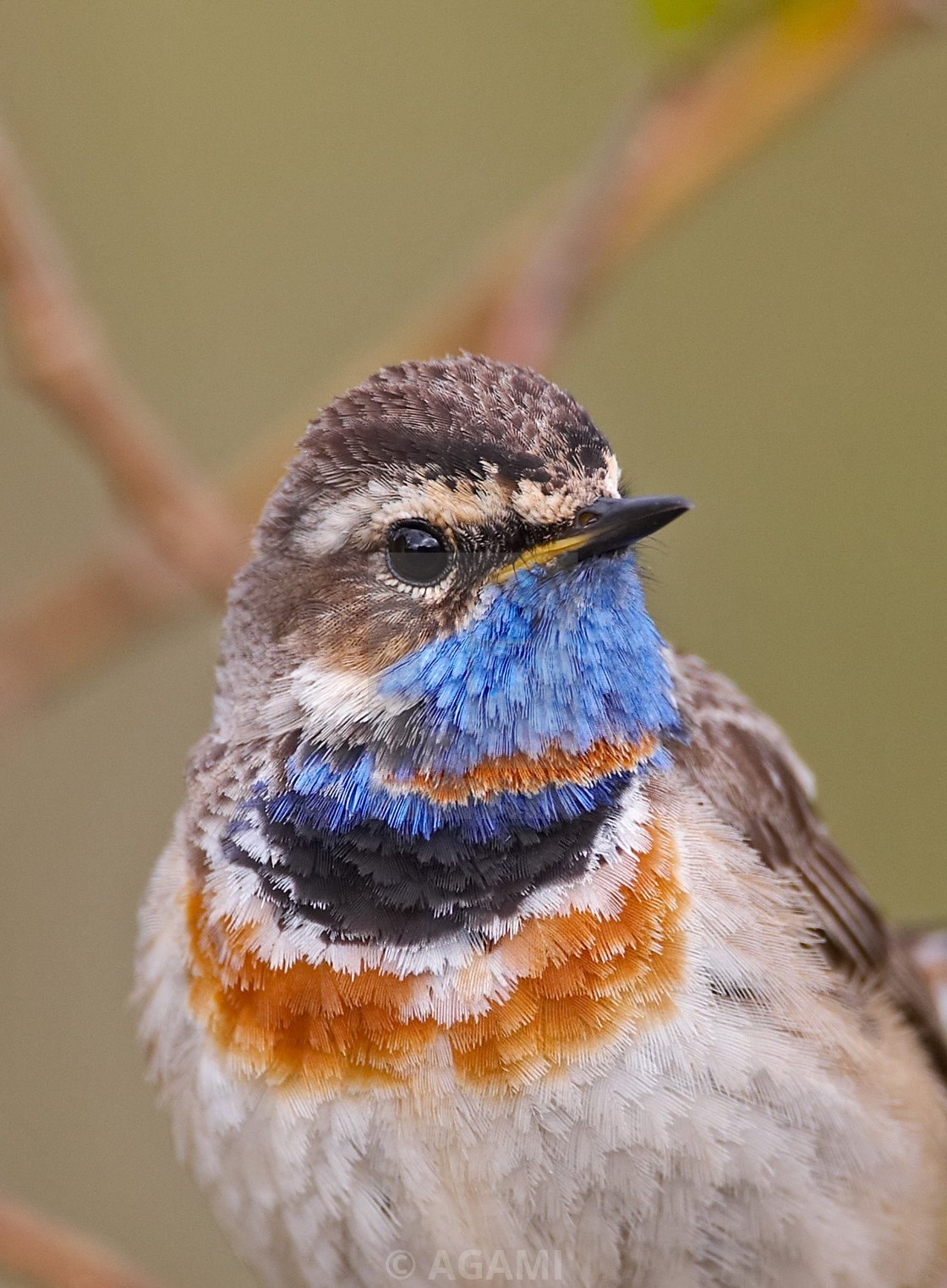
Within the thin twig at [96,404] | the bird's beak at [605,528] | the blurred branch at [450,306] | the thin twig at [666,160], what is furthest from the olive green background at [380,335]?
the bird's beak at [605,528]

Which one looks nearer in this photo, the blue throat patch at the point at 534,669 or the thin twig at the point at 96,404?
the blue throat patch at the point at 534,669

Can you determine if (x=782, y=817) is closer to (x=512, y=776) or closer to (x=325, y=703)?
(x=512, y=776)

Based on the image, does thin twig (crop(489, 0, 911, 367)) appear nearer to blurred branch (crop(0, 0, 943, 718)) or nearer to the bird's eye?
blurred branch (crop(0, 0, 943, 718))

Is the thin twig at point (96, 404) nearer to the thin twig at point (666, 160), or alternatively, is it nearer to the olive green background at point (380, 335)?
the thin twig at point (666, 160)

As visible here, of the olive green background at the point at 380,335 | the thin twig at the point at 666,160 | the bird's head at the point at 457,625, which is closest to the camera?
the bird's head at the point at 457,625

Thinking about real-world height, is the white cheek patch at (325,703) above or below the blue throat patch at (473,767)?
above

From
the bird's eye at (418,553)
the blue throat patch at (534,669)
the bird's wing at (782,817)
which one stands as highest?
the bird's eye at (418,553)
